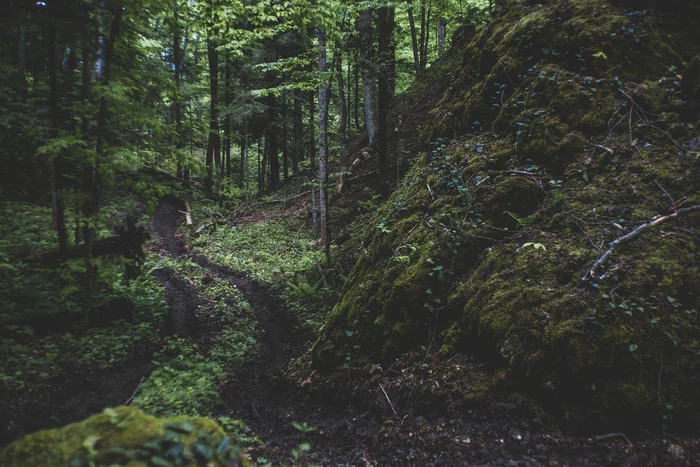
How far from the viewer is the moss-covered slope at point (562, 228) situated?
356 centimetres

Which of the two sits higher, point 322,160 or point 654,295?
point 322,160

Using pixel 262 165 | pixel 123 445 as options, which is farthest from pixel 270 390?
pixel 262 165

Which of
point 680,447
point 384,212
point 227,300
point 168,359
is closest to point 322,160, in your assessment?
point 384,212

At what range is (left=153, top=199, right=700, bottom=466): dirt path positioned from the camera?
322cm

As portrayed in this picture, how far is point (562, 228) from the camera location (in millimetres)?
4879

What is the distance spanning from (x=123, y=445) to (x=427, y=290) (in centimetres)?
432

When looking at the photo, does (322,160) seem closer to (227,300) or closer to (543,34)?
(227,300)

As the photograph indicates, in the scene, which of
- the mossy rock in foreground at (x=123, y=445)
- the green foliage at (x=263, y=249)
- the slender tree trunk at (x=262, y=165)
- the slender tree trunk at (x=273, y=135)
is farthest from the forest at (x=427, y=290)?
the slender tree trunk at (x=262, y=165)

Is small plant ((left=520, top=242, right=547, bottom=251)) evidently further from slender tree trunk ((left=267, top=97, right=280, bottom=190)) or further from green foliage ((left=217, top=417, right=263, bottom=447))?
slender tree trunk ((left=267, top=97, right=280, bottom=190))

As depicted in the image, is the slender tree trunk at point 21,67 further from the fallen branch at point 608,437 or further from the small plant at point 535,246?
the fallen branch at point 608,437

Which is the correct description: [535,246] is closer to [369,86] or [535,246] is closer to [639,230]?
[639,230]

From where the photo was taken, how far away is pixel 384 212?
8367 mm

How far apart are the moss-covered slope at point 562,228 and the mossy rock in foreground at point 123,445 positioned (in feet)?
11.3

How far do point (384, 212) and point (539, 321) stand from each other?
484cm
